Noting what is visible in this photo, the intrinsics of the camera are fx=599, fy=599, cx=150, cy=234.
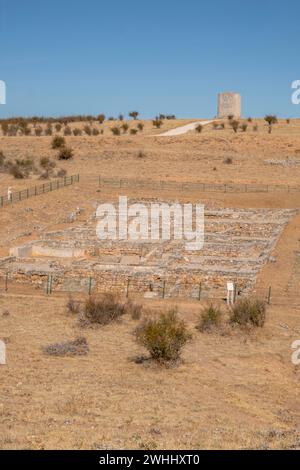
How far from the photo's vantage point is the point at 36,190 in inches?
1495

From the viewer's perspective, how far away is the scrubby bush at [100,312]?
620 inches

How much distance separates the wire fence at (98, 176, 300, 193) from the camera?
39281 millimetres

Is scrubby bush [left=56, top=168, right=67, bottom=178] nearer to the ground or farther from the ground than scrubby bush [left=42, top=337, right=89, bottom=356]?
farther from the ground

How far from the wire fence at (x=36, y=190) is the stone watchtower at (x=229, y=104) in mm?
39171

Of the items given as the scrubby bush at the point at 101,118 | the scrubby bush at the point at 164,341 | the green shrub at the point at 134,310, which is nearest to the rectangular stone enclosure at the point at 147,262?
the green shrub at the point at 134,310

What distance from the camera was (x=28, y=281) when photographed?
2041cm

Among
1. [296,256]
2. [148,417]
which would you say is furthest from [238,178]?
[148,417]

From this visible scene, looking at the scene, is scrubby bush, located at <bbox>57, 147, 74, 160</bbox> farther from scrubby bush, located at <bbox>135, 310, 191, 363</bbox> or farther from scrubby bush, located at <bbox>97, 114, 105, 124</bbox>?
scrubby bush, located at <bbox>135, 310, 191, 363</bbox>

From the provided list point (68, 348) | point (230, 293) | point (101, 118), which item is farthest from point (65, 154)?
point (68, 348)

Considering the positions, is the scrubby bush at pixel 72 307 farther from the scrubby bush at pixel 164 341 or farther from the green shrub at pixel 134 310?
the scrubby bush at pixel 164 341

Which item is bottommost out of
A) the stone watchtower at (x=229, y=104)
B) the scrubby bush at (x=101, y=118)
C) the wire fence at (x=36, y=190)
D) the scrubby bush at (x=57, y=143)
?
the wire fence at (x=36, y=190)

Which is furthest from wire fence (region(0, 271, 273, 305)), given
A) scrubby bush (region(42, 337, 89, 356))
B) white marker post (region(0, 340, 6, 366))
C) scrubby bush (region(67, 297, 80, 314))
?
white marker post (region(0, 340, 6, 366))

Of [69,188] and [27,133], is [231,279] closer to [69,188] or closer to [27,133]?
[69,188]

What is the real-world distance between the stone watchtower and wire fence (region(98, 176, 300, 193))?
38.3m
